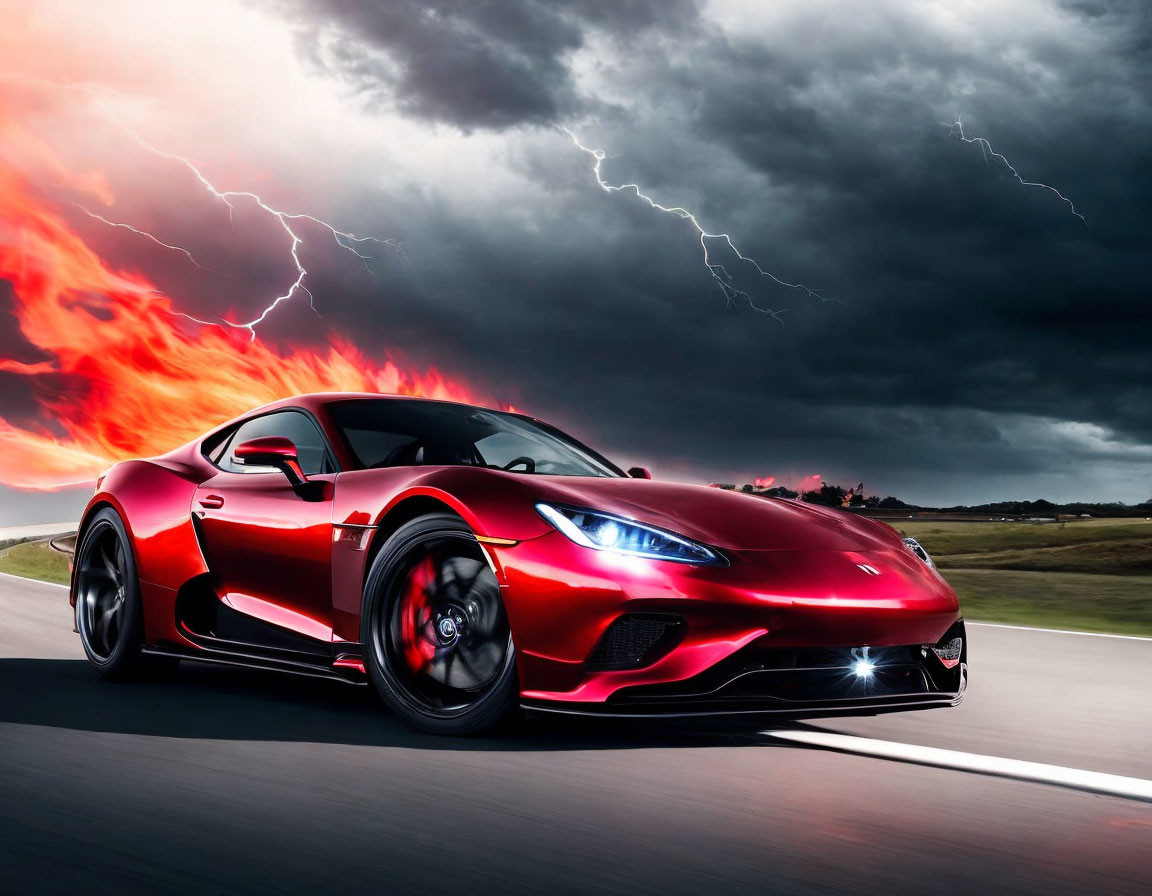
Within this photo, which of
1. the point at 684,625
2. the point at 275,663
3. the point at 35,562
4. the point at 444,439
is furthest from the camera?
the point at 35,562

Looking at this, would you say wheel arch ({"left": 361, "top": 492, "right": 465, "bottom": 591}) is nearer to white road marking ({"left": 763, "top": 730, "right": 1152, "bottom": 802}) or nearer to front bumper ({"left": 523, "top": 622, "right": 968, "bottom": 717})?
front bumper ({"left": 523, "top": 622, "right": 968, "bottom": 717})

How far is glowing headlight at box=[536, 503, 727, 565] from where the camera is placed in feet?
14.9

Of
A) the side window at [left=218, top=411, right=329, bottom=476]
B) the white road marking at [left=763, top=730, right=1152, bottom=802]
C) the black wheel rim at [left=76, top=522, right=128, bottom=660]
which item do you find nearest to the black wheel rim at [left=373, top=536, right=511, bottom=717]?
the side window at [left=218, top=411, right=329, bottom=476]

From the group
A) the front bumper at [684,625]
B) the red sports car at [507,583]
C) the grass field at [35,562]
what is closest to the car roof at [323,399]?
the red sports car at [507,583]

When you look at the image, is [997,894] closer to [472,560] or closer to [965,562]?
[472,560]

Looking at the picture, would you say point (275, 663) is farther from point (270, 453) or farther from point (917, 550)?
point (917, 550)

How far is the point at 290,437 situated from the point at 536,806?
270cm

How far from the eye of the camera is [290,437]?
19.9ft

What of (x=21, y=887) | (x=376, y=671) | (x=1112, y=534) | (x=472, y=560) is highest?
(x=1112, y=534)

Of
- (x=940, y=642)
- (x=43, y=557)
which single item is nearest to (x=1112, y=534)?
(x=43, y=557)

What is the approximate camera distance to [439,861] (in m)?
3.26

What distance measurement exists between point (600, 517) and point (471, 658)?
2.25 feet

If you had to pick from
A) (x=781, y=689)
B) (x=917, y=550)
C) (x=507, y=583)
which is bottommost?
(x=781, y=689)

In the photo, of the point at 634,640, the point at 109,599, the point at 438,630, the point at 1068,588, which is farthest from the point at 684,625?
the point at 1068,588
